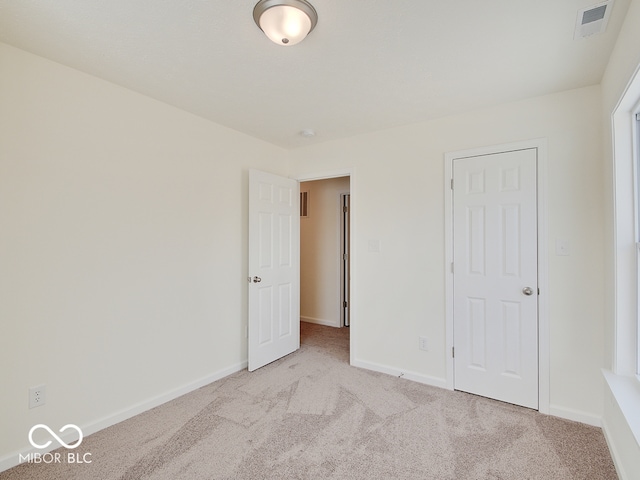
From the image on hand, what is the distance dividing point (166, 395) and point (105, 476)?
804 millimetres

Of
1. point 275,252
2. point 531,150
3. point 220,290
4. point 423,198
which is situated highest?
point 531,150

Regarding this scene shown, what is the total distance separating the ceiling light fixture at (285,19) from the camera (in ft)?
4.63

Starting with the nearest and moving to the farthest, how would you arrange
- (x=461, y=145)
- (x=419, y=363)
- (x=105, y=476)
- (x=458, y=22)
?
(x=458, y=22)
(x=105, y=476)
(x=461, y=145)
(x=419, y=363)

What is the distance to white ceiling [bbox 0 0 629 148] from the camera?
1483 mm

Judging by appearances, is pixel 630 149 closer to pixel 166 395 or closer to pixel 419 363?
pixel 419 363

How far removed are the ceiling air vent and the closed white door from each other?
862 mm

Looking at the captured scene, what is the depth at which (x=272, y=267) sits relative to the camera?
3.30 metres

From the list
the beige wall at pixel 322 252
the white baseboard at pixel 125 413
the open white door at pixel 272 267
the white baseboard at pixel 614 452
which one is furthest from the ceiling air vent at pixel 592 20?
the white baseboard at pixel 125 413

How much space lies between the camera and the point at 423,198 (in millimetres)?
2820

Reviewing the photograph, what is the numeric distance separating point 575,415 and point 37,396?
3.53 meters

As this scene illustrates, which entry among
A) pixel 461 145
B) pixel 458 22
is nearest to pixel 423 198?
pixel 461 145

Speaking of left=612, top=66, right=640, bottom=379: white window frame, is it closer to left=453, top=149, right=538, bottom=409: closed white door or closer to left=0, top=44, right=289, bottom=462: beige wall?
left=453, top=149, right=538, bottom=409: closed white door

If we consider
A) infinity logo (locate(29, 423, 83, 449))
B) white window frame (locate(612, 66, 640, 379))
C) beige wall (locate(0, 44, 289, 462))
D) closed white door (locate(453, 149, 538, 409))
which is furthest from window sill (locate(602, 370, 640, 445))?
infinity logo (locate(29, 423, 83, 449))

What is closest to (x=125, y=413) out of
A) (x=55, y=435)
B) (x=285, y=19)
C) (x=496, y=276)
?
(x=55, y=435)
